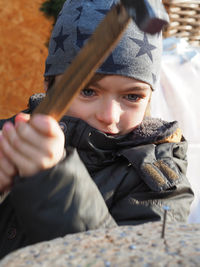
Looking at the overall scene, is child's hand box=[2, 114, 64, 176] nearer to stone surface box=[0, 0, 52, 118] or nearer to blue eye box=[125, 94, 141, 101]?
blue eye box=[125, 94, 141, 101]

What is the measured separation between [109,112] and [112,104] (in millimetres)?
31

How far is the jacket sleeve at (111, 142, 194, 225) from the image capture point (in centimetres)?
128

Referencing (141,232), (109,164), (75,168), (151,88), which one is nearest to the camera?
(141,232)

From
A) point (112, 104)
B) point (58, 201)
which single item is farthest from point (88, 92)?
point (58, 201)

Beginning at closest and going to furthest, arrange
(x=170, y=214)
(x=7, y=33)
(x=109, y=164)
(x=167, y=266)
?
(x=167, y=266) → (x=170, y=214) → (x=109, y=164) → (x=7, y=33)

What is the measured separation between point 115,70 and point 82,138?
0.84 feet

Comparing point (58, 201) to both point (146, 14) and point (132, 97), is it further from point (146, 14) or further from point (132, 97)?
point (132, 97)

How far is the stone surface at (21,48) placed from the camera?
3.44 meters

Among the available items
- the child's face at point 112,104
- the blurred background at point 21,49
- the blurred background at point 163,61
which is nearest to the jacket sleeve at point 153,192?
the child's face at point 112,104

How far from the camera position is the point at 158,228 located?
0.70 meters

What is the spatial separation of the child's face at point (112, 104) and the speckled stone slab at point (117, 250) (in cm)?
68

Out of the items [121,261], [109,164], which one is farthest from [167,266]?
[109,164]

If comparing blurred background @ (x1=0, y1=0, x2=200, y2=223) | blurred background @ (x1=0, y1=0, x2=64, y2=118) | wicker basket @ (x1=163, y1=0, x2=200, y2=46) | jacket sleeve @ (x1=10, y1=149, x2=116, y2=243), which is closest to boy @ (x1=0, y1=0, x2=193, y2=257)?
jacket sleeve @ (x1=10, y1=149, x2=116, y2=243)

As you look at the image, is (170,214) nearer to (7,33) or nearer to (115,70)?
(115,70)
